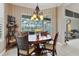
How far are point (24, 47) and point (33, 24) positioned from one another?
0.38m

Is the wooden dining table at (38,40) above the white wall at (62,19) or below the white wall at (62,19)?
below

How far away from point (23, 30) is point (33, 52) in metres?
0.37

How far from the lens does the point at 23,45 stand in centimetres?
185

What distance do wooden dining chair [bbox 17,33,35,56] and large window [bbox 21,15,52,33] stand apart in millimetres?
109

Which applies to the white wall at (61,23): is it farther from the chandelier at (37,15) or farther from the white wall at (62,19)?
the chandelier at (37,15)

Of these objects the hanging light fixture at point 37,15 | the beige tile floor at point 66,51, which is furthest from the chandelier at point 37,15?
the beige tile floor at point 66,51

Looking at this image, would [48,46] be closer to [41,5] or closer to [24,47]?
[24,47]

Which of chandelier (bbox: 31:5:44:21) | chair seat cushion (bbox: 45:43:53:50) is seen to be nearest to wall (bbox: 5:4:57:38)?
chandelier (bbox: 31:5:44:21)

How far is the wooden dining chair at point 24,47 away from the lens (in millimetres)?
1827

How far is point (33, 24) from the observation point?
6.04ft

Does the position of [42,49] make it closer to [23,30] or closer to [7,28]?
[23,30]

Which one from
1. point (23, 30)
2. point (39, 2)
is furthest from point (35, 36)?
point (39, 2)

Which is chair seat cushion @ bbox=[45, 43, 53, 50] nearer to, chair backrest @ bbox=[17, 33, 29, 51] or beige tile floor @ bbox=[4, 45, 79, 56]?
beige tile floor @ bbox=[4, 45, 79, 56]

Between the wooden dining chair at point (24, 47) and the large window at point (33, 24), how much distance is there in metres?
0.11
